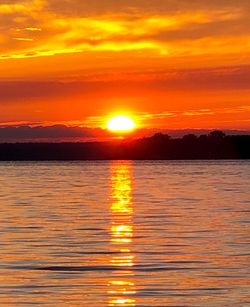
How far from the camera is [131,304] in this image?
2552cm

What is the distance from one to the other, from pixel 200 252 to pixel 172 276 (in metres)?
6.00

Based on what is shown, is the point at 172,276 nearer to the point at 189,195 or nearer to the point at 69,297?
the point at 69,297

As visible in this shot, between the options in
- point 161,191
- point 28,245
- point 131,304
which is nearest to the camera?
point 131,304

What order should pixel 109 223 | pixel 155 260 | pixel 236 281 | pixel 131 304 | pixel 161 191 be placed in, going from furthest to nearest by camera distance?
pixel 161 191 < pixel 109 223 < pixel 155 260 < pixel 236 281 < pixel 131 304

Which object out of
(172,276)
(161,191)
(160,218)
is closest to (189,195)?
(161,191)

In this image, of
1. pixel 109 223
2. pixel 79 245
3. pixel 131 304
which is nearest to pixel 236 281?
pixel 131 304

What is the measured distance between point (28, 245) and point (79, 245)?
174 centimetres

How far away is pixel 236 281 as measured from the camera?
94.1ft

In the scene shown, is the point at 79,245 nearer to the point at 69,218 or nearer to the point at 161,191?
the point at 69,218

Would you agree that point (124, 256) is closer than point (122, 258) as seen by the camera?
No

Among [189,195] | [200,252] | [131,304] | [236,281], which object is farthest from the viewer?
[189,195]

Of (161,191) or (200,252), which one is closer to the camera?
(200,252)

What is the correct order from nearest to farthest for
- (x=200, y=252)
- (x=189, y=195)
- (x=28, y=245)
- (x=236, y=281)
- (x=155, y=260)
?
(x=236, y=281)
(x=155, y=260)
(x=200, y=252)
(x=28, y=245)
(x=189, y=195)

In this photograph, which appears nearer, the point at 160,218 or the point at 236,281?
the point at 236,281
